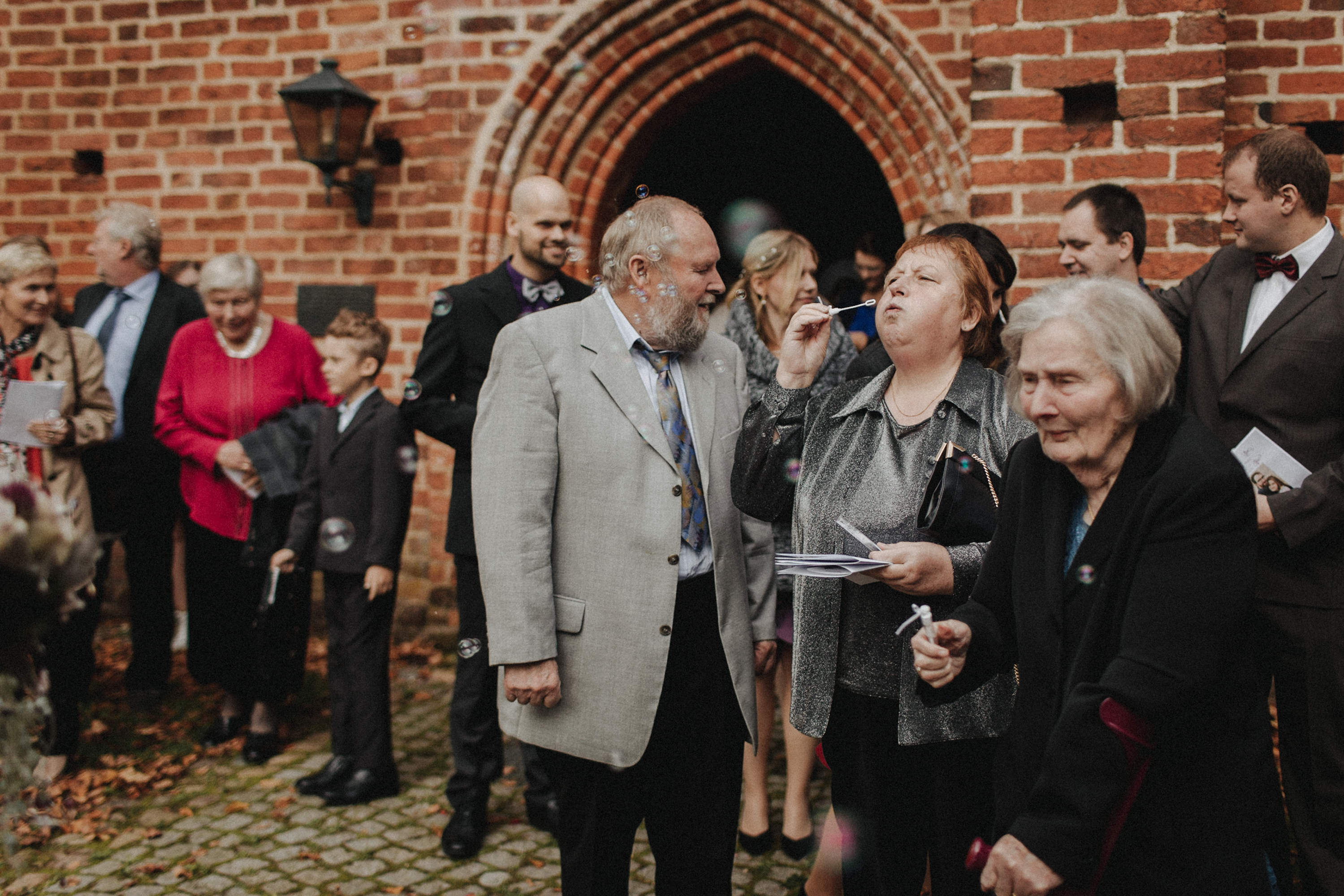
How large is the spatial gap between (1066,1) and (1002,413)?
268 cm

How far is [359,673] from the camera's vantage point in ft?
13.5

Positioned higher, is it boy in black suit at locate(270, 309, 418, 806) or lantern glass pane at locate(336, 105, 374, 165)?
lantern glass pane at locate(336, 105, 374, 165)

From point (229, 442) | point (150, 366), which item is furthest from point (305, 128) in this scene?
point (229, 442)

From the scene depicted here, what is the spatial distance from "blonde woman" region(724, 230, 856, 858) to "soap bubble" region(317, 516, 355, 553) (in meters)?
1.66

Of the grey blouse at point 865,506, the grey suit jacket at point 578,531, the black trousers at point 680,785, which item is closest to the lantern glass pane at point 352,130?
the grey suit jacket at point 578,531

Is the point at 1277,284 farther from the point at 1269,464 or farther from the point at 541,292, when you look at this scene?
the point at 541,292

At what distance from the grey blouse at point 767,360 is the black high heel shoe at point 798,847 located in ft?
2.81

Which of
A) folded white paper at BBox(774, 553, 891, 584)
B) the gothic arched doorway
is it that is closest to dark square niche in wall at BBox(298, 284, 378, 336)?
the gothic arched doorway

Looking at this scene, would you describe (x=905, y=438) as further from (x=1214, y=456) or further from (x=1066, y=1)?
(x=1066, y=1)

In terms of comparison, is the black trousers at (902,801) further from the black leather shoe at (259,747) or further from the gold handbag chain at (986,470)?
the black leather shoe at (259,747)

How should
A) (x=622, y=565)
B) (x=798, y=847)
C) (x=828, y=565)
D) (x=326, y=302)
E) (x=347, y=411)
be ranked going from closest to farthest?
(x=828, y=565) → (x=622, y=565) → (x=798, y=847) → (x=347, y=411) → (x=326, y=302)

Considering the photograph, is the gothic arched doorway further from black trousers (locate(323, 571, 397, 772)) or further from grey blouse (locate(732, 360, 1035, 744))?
grey blouse (locate(732, 360, 1035, 744))

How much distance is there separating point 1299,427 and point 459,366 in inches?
108

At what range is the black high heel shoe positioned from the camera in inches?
142
